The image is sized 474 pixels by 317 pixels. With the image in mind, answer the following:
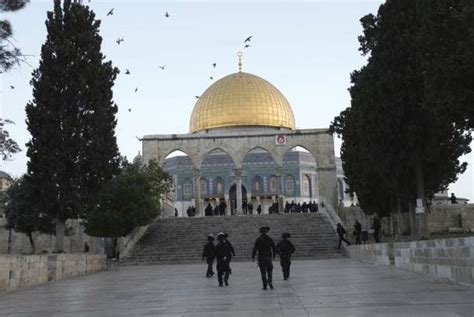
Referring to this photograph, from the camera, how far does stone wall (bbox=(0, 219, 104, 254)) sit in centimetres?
3047

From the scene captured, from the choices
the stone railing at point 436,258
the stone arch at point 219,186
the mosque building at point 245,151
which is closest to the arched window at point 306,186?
the mosque building at point 245,151

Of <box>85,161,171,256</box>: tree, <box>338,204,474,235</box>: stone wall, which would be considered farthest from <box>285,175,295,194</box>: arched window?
<box>85,161,171,256</box>: tree

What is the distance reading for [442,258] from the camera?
1032 cm

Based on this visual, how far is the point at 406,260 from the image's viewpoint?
13.5 metres

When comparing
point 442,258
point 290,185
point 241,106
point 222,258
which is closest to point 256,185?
point 290,185

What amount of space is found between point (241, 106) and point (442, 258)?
35.2 metres

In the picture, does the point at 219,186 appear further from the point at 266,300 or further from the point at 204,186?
the point at 266,300

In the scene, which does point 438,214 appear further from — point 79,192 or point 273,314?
point 273,314

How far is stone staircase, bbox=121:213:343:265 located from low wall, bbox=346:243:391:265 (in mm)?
2068

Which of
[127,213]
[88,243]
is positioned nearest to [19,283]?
[127,213]

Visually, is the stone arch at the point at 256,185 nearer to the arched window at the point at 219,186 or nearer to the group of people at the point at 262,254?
the arched window at the point at 219,186

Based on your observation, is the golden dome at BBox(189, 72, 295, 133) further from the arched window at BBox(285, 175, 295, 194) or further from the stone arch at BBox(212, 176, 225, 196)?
the stone arch at BBox(212, 176, 225, 196)

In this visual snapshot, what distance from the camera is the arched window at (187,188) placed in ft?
179

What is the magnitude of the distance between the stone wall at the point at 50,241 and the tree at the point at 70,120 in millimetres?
11913
